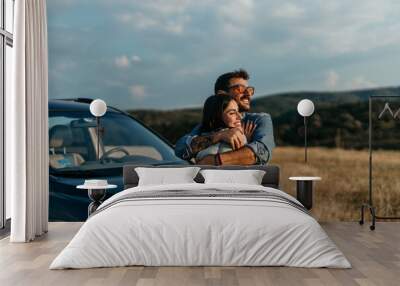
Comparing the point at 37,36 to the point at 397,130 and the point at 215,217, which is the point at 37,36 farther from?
the point at 397,130

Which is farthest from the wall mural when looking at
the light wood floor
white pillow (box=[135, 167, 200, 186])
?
the light wood floor

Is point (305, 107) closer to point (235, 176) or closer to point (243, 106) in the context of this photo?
point (243, 106)

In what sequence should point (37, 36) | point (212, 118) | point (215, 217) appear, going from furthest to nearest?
point (212, 118), point (37, 36), point (215, 217)

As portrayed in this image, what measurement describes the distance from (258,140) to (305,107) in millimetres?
755

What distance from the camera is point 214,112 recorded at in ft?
26.8

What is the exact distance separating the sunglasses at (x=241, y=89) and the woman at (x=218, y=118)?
A: 5.2 inches

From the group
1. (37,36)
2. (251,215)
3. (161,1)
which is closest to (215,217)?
(251,215)

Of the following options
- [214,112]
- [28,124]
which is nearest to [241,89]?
[214,112]

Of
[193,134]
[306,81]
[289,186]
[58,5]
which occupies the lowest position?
[289,186]

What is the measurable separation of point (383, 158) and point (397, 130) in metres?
0.44

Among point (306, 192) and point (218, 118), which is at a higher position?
point (218, 118)

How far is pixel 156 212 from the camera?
5.03 meters

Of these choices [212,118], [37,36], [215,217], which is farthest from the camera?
[212,118]

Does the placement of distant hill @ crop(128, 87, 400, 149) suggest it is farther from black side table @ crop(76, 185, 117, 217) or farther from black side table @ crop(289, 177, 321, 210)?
black side table @ crop(76, 185, 117, 217)
